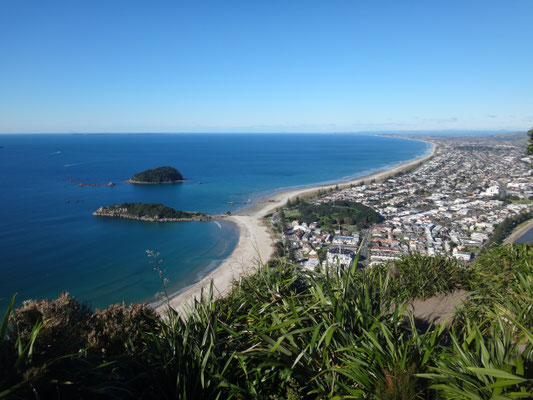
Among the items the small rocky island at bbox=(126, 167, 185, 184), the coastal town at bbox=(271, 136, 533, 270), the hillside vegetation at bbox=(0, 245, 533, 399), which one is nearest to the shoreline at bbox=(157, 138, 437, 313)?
the coastal town at bbox=(271, 136, 533, 270)

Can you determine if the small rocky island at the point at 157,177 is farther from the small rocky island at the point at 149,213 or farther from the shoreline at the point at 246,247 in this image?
the shoreline at the point at 246,247

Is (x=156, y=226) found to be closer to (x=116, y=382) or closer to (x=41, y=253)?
(x=41, y=253)

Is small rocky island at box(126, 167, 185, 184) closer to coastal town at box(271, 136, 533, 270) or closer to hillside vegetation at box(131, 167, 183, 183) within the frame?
hillside vegetation at box(131, 167, 183, 183)

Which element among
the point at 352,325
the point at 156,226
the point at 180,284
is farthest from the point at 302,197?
the point at 352,325

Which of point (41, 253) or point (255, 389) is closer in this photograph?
point (255, 389)

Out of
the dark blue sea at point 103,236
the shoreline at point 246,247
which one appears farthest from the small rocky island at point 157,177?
the shoreline at point 246,247
